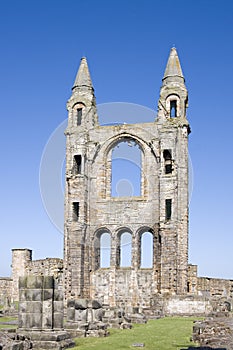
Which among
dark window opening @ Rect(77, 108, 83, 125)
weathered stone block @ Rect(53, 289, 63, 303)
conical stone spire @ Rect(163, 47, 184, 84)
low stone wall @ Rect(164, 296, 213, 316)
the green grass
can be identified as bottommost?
low stone wall @ Rect(164, 296, 213, 316)

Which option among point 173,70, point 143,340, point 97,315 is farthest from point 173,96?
point 143,340

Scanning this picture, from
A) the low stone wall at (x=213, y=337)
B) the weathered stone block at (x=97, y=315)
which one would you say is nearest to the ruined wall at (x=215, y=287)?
the weathered stone block at (x=97, y=315)

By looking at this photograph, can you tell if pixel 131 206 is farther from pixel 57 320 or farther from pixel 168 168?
pixel 57 320

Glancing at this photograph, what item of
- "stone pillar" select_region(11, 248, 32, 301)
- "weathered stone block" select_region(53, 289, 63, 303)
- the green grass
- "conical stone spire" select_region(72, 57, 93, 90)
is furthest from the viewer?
"stone pillar" select_region(11, 248, 32, 301)

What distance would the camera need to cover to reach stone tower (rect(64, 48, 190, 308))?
2892 centimetres

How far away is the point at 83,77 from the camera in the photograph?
33.1 m

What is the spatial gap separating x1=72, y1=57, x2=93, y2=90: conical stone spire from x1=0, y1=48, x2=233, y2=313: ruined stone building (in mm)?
290

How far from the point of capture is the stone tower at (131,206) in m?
28.9

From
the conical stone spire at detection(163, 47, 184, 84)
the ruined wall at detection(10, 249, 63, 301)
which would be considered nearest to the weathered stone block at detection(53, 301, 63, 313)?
the ruined wall at detection(10, 249, 63, 301)

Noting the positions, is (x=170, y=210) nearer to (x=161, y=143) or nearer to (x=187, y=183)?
(x=187, y=183)

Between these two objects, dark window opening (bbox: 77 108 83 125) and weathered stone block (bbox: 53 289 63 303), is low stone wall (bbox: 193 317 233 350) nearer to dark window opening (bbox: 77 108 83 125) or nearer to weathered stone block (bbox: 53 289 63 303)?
weathered stone block (bbox: 53 289 63 303)

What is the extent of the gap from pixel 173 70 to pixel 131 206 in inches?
319

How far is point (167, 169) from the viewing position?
101 feet

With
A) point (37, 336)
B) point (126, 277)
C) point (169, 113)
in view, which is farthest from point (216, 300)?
point (37, 336)
